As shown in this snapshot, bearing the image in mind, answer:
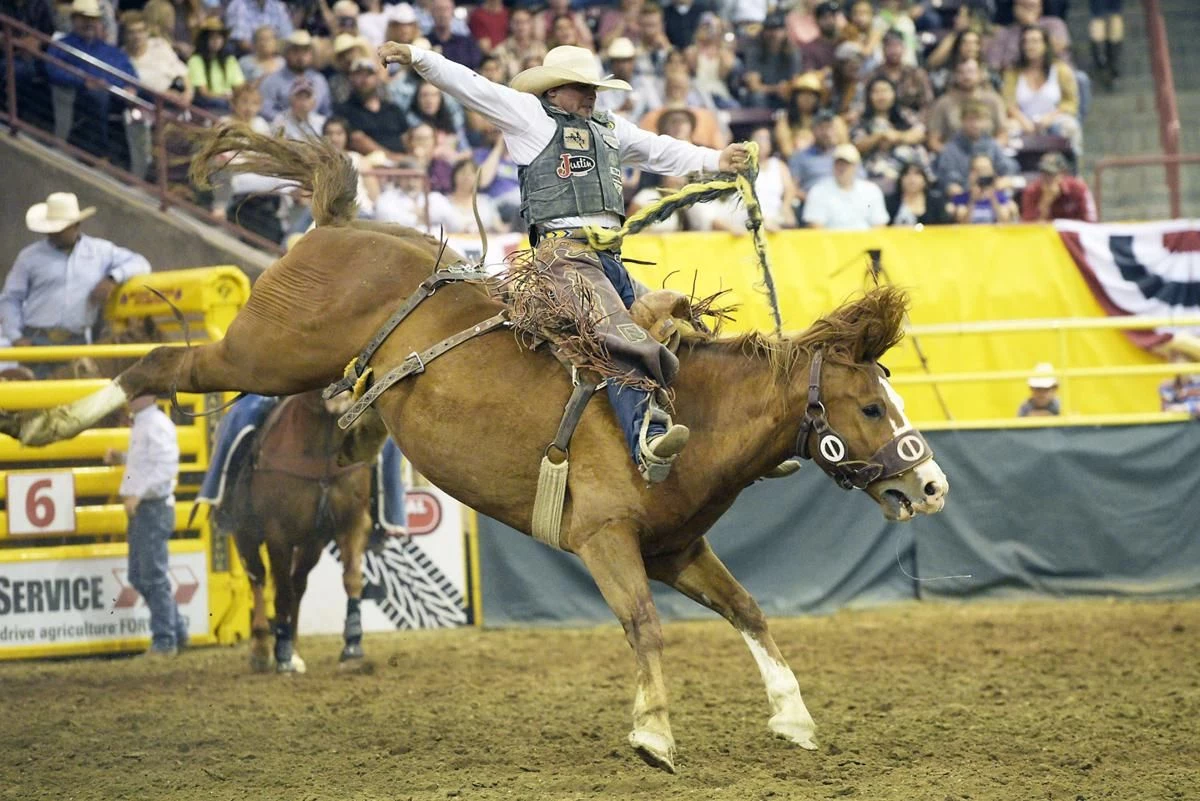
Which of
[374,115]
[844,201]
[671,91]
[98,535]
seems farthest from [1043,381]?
[98,535]

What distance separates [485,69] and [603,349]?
802cm

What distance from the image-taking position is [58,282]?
981 cm

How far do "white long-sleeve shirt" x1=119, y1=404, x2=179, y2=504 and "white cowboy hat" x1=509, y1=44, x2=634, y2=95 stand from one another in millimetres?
3934

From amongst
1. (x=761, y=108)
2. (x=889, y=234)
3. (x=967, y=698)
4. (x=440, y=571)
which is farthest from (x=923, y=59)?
(x=967, y=698)

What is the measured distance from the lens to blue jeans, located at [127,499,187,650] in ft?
29.6

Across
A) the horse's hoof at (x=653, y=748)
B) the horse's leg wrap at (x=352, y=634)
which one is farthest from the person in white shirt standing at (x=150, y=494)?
the horse's hoof at (x=653, y=748)

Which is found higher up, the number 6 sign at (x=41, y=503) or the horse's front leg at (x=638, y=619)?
the number 6 sign at (x=41, y=503)

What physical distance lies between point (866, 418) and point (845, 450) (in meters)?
0.14

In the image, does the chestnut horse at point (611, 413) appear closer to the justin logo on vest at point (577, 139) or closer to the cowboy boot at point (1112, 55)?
the justin logo on vest at point (577, 139)

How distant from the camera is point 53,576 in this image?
909 cm

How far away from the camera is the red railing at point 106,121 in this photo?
11.3 meters

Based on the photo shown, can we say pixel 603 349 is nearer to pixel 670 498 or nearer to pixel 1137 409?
pixel 670 498

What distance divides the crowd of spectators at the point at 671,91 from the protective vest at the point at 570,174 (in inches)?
215

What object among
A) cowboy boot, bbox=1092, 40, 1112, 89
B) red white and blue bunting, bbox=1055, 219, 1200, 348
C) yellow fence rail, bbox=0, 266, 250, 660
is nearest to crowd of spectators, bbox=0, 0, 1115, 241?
red white and blue bunting, bbox=1055, 219, 1200, 348
